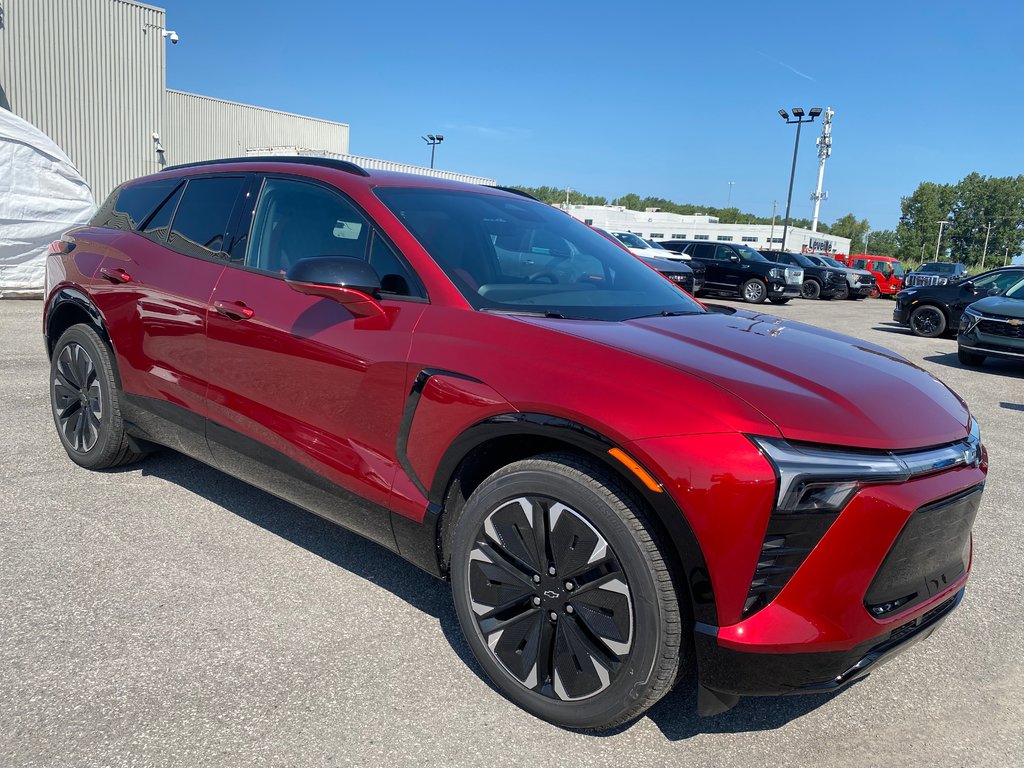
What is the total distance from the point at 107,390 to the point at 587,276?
8.43ft

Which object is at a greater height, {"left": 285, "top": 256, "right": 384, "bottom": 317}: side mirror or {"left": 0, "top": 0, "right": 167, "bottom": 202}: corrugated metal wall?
{"left": 0, "top": 0, "right": 167, "bottom": 202}: corrugated metal wall

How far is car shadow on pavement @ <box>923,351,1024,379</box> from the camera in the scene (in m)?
11.5

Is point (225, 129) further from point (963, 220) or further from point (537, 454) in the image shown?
point (963, 220)

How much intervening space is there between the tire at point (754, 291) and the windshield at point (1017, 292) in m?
11.4

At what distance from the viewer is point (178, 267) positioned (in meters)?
3.71

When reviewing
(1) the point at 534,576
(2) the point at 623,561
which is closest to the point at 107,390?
(1) the point at 534,576

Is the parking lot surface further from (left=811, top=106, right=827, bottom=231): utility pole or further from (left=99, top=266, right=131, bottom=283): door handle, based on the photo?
(left=811, top=106, right=827, bottom=231): utility pole

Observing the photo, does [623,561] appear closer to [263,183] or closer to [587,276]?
[587,276]

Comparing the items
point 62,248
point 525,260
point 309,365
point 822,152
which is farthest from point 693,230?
point 309,365

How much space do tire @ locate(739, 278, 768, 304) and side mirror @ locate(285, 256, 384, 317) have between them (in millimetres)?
21889

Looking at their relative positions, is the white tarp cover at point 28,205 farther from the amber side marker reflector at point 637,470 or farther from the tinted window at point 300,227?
the amber side marker reflector at point 637,470

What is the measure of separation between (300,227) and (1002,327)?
10701 mm

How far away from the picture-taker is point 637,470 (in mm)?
2092

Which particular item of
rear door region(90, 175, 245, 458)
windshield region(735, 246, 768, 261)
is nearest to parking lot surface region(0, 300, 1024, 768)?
rear door region(90, 175, 245, 458)
